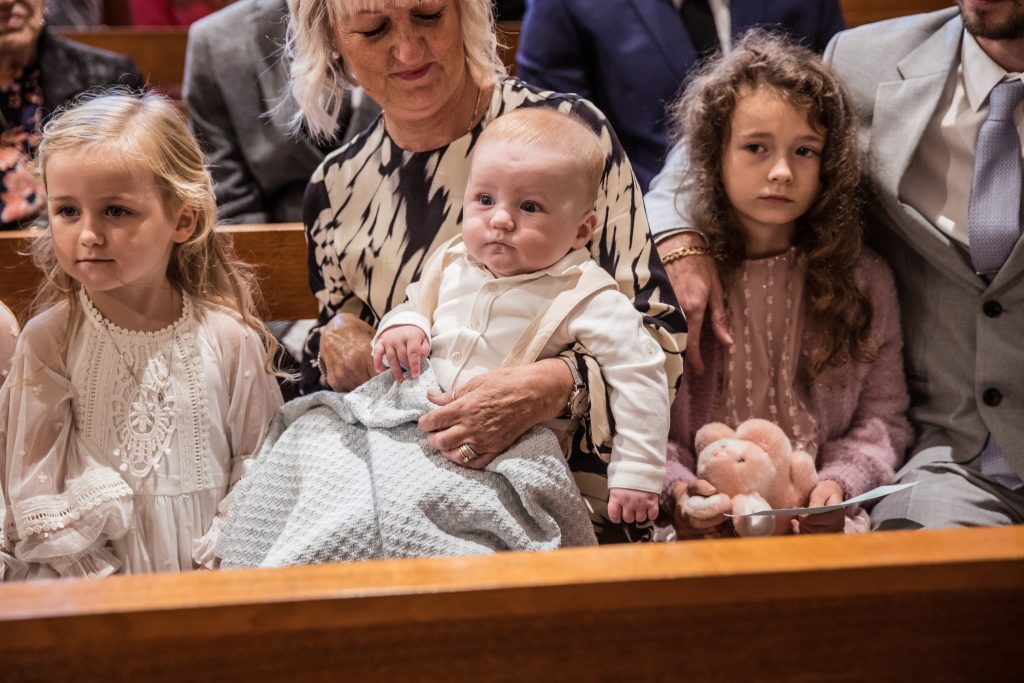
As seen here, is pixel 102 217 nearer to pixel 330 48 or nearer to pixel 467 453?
pixel 330 48

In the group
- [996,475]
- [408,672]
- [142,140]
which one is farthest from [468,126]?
[996,475]

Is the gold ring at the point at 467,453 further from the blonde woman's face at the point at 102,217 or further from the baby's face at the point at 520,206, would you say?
the blonde woman's face at the point at 102,217

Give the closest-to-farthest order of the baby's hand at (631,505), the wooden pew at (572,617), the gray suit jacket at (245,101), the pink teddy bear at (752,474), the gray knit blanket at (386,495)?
the wooden pew at (572,617) < the gray knit blanket at (386,495) < the baby's hand at (631,505) < the pink teddy bear at (752,474) < the gray suit jacket at (245,101)

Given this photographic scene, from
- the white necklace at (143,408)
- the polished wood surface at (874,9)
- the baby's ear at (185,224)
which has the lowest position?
the white necklace at (143,408)

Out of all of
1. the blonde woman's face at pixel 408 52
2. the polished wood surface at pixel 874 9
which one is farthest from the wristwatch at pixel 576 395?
the polished wood surface at pixel 874 9

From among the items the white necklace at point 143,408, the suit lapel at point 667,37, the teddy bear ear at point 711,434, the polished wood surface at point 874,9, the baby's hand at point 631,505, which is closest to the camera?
the baby's hand at point 631,505

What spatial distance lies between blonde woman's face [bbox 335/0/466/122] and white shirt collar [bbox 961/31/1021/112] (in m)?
0.96

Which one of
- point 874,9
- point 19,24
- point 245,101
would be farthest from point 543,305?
point 874,9

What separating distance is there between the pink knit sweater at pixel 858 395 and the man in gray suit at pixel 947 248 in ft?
0.19

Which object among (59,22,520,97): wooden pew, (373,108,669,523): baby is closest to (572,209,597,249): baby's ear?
(373,108,669,523): baby

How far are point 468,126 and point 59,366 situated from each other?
0.78 meters

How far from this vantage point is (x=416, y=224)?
1.71 m

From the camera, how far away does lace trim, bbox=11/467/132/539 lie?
1487 mm

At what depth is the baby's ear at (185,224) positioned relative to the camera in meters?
1.60
